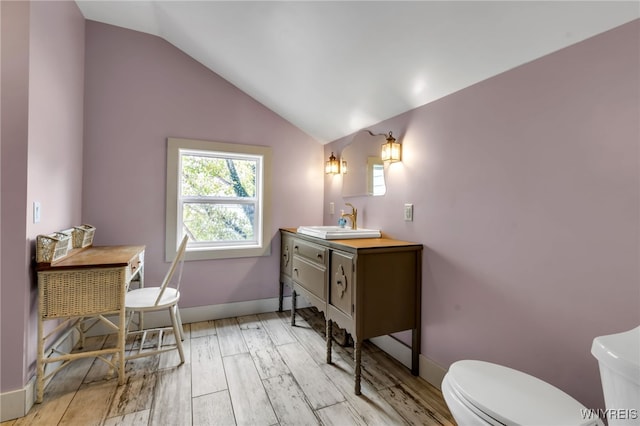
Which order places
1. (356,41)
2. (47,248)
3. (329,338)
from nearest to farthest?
(47,248) < (356,41) < (329,338)

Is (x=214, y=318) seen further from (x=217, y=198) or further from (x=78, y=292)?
(x=78, y=292)

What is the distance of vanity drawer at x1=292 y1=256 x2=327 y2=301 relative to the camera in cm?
220

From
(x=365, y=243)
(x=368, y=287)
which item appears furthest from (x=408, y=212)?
(x=368, y=287)

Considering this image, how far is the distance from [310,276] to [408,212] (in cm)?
93

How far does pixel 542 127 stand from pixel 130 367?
2.89 metres

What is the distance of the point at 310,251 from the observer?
2.39m

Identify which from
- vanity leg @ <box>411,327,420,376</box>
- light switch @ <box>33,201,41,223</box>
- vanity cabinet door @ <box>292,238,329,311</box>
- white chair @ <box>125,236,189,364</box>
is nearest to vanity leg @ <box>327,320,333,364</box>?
vanity cabinet door @ <box>292,238,329,311</box>

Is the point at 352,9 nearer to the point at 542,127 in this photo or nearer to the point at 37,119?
the point at 542,127

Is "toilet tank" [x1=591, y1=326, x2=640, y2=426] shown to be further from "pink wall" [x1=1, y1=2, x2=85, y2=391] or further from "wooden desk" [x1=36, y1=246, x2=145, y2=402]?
"pink wall" [x1=1, y1=2, x2=85, y2=391]

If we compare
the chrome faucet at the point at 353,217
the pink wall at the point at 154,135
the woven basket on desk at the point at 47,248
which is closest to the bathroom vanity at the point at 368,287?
the chrome faucet at the point at 353,217

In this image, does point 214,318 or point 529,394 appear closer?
point 529,394

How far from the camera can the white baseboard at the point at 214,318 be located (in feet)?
5.09

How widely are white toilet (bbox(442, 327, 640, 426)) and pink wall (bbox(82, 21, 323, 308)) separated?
2314 millimetres

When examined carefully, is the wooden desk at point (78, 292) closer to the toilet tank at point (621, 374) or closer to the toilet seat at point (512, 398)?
the toilet seat at point (512, 398)
